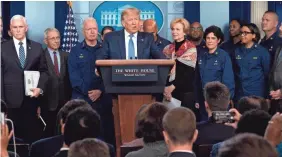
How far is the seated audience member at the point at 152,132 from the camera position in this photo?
4012mm

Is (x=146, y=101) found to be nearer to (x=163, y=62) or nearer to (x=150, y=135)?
(x=163, y=62)

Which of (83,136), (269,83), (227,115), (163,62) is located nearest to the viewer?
(83,136)

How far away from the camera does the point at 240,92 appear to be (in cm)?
782

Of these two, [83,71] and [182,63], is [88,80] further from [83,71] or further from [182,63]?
[182,63]

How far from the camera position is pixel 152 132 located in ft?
13.4

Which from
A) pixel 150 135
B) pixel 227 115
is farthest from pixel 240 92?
pixel 150 135

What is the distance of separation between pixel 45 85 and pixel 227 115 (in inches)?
117

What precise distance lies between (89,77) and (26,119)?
834mm

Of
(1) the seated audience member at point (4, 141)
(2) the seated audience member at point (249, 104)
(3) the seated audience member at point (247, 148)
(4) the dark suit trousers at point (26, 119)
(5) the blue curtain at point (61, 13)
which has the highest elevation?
(5) the blue curtain at point (61, 13)

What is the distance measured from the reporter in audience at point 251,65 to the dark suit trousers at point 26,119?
2368 mm

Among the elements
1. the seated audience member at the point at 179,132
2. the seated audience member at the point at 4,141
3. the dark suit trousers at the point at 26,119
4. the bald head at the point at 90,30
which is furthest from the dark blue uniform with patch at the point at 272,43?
the seated audience member at the point at 4,141

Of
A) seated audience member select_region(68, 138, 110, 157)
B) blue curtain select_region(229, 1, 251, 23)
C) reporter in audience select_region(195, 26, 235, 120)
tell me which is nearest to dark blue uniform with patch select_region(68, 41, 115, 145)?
reporter in audience select_region(195, 26, 235, 120)

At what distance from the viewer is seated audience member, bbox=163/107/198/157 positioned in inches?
140

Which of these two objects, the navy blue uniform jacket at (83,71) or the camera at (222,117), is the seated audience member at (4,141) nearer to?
the camera at (222,117)
